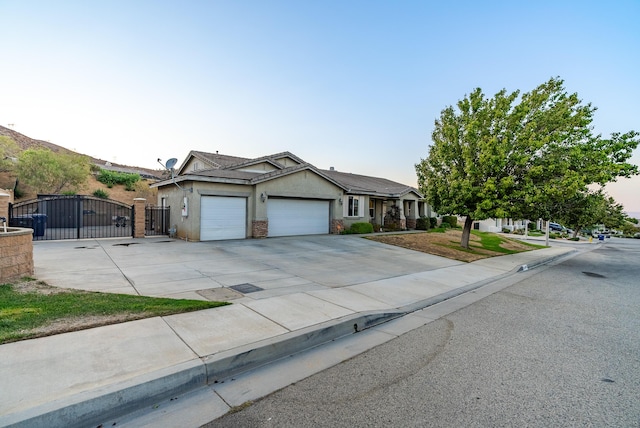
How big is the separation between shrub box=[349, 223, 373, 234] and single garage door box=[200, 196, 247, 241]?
774 centimetres

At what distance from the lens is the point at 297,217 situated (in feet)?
61.8

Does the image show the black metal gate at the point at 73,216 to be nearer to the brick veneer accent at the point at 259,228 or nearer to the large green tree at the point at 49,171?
the large green tree at the point at 49,171

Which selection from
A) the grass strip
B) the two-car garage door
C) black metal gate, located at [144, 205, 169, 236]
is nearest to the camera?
Result: the grass strip

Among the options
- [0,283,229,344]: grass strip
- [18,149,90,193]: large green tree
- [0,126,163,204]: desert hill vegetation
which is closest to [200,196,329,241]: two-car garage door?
[0,283,229,344]: grass strip

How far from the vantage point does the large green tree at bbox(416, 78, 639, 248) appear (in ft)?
44.1

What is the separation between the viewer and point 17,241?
21.7 feet

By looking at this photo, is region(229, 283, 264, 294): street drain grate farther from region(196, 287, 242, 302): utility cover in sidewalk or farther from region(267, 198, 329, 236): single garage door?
region(267, 198, 329, 236): single garage door

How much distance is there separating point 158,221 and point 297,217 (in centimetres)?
827

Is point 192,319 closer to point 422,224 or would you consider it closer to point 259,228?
point 259,228

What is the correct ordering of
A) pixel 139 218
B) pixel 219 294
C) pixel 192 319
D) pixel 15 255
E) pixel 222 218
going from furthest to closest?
pixel 222 218
pixel 139 218
pixel 15 255
pixel 219 294
pixel 192 319

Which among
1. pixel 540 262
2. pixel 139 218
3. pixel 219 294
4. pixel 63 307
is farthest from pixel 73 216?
pixel 540 262

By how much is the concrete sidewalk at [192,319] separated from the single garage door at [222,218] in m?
3.15

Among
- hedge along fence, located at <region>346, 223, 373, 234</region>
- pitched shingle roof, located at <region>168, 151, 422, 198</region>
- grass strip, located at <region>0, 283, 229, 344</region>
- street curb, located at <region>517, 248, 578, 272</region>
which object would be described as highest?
pitched shingle roof, located at <region>168, 151, 422, 198</region>

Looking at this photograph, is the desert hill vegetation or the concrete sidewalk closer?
the concrete sidewalk
